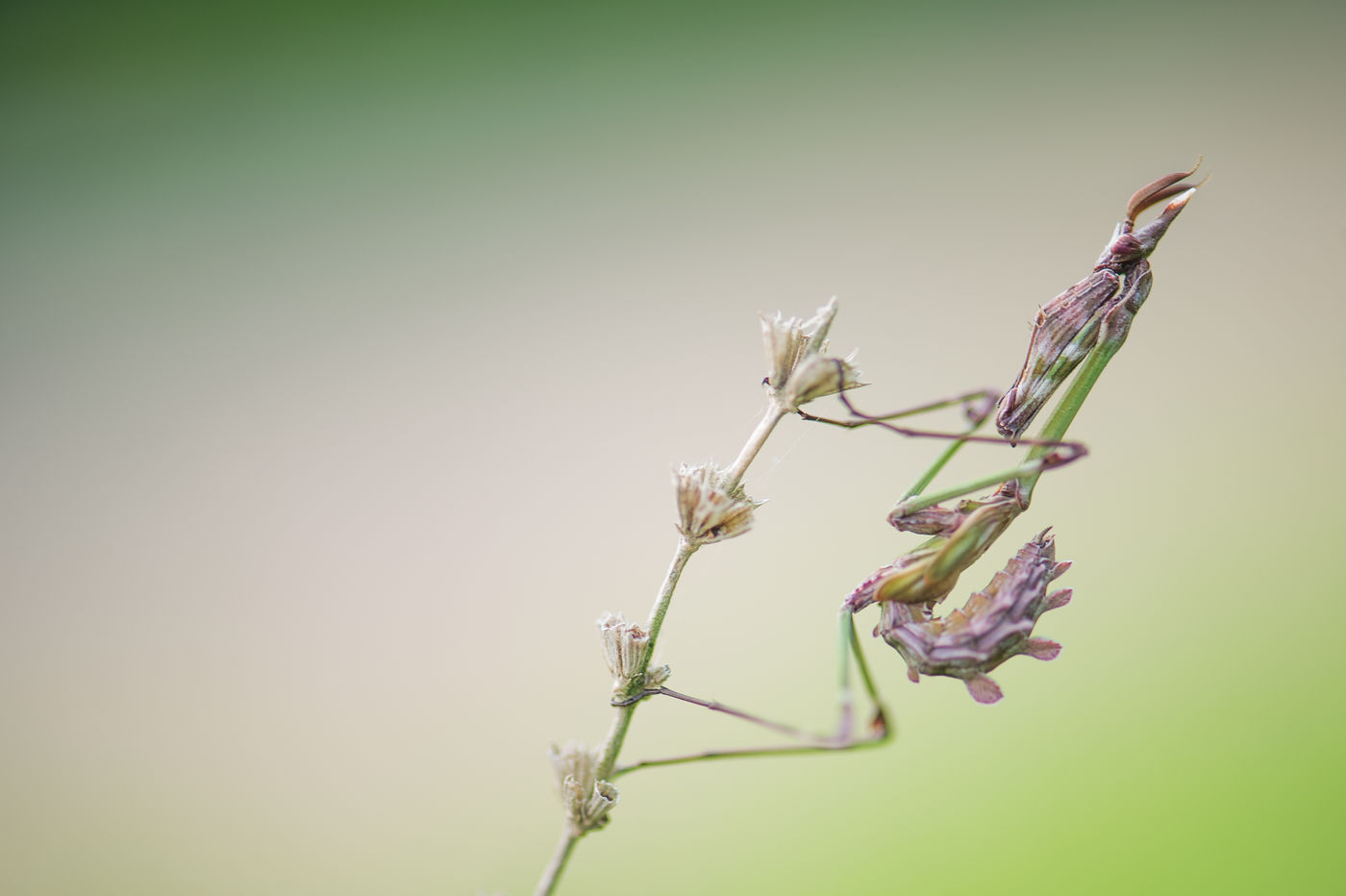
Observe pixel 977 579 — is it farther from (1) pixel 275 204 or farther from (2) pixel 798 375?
(1) pixel 275 204

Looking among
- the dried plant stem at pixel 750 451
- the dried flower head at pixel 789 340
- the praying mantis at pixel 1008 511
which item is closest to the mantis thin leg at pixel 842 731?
the praying mantis at pixel 1008 511

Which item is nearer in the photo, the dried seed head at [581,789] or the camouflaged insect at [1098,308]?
the dried seed head at [581,789]

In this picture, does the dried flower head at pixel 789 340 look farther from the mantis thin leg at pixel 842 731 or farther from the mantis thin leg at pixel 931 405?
the mantis thin leg at pixel 842 731

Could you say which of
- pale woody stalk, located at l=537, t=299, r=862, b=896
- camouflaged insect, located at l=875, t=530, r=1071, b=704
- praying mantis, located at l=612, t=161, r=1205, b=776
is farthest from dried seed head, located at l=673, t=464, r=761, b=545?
camouflaged insect, located at l=875, t=530, r=1071, b=704

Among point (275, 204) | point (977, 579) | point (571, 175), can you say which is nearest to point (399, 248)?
point (275, 204)

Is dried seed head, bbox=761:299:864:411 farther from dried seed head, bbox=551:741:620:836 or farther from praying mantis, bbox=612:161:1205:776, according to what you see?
dried seed head, bbox=551:741:620:836
